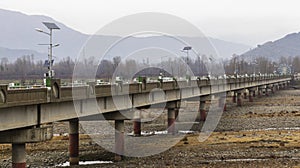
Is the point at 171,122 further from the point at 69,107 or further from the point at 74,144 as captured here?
the point at 69,107

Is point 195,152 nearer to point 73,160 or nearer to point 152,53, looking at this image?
point 73,160

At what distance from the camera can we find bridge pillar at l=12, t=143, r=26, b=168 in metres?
23.6

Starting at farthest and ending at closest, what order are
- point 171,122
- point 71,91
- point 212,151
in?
point 171,122 < point 212,151 < point 71,91

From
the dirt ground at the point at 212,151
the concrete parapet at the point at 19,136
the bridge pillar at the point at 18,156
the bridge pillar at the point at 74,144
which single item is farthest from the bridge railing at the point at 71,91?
the dirt ground at the point at 212,151

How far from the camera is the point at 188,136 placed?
154 ft

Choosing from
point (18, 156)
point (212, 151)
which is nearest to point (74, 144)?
point (212, 151)

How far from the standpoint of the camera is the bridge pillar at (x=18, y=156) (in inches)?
928

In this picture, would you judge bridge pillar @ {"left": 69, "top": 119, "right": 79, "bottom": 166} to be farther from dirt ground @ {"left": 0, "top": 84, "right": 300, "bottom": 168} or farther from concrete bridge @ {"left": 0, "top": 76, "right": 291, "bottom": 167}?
dirt ground @ {"left": 0, "top": 84, "right": 300, "bottom": 168}

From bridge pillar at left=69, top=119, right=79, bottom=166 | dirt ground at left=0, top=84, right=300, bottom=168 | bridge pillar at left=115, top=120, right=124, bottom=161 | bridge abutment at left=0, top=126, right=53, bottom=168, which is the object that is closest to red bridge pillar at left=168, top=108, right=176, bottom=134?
dirt ground at left=0, top=84, right=300, bottom=168

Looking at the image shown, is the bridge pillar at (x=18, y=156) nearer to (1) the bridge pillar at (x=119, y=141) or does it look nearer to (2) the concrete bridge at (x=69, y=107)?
(2) the concrete bridge at (x=69, y=107)

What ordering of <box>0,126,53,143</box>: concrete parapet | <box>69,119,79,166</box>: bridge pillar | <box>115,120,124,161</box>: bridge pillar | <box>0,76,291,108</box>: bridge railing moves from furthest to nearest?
<box>115,120,124,161</box>: bridge pillar < <box>69,119,79,166</box>: bridge pillar < <box>0,126,53,143</box>: concrete parapet < <box>0,76,291,108</box>: bridge railing

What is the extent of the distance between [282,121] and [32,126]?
42.3 metres

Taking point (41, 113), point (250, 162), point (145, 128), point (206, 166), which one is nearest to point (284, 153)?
point (250, 162)

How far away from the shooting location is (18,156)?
23.8m
